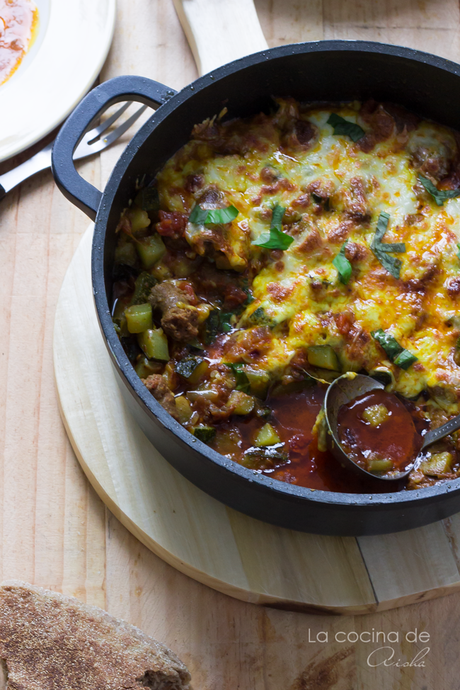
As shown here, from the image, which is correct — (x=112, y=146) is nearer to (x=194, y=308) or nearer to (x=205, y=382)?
(x=194, y=308)

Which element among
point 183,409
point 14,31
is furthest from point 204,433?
point 14,31

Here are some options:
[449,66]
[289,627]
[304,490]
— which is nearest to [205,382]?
[304,490]

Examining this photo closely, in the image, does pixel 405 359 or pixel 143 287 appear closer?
pixel 405 359

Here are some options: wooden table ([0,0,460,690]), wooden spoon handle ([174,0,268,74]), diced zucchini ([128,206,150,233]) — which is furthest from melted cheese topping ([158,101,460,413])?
wooden table ([0,0,460,690])

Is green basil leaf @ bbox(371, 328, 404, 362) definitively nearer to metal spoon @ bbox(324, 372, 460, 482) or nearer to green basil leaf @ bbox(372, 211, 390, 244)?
metal spoon @ bbox(324, 372, 460, 482)

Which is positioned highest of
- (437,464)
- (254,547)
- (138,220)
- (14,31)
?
(14,31)

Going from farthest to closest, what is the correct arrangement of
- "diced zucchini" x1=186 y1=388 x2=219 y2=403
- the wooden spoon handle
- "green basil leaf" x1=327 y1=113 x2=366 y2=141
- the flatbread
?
the wooden spoon handle
"green basil leaf" x1=327 y1=113 x2=366 y2=141
"diced zucchini" x1=186 y1=388 x2=219 y2=403
the flatbread

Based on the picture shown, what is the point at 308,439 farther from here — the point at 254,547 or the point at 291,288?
the point at 291,288
